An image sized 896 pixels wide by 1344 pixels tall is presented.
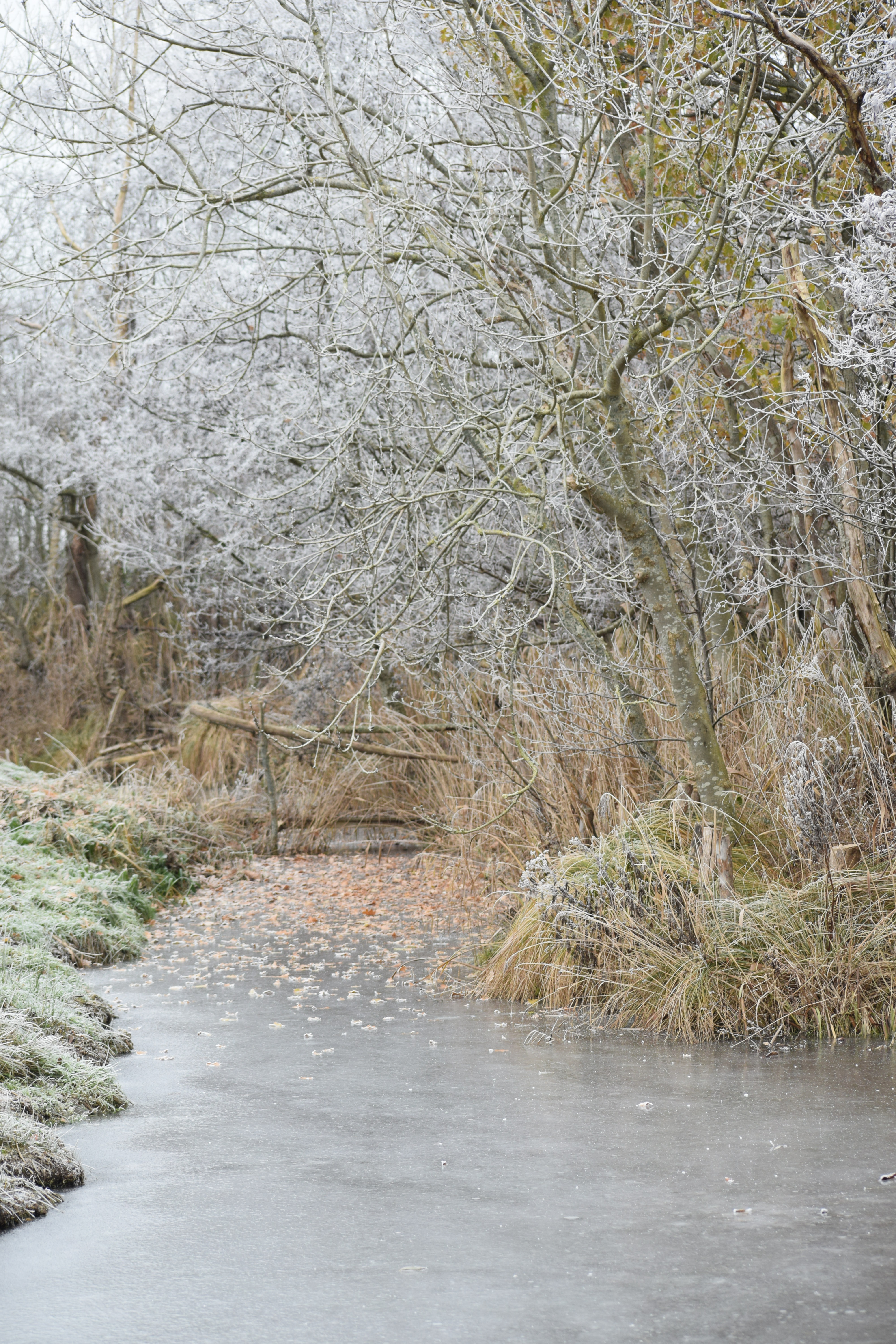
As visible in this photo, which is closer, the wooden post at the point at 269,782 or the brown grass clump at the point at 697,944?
the brown grass clump at the point at 697,944

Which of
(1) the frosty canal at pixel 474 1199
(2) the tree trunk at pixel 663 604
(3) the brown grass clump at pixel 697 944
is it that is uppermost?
(2) the tree trunk at pixel 663 604

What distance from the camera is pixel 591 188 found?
7723mm

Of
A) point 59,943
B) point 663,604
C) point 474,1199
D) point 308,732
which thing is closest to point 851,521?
point 663,604

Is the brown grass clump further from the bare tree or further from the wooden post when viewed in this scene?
the wooden post

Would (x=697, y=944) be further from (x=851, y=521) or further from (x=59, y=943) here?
(x=59, y=943)

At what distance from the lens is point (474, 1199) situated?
400 cm

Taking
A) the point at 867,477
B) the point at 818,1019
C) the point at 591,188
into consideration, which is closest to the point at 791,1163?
the point at 818,1019

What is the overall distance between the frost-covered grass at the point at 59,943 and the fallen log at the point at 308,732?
57.0 inches

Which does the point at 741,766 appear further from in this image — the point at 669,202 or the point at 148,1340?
the point at 148,1340

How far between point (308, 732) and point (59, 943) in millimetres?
4059

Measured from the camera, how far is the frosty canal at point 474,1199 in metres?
3.18

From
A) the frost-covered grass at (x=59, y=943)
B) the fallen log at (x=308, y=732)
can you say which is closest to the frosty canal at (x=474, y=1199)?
the frost-covered grass at (x=59, y=943)

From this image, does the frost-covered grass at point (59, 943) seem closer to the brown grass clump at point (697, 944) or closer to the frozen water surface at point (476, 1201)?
the frozen water surface at point (476, 1201)

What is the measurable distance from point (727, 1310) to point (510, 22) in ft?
20.8
